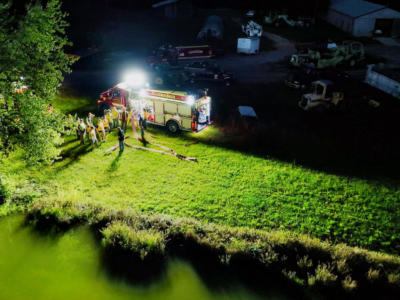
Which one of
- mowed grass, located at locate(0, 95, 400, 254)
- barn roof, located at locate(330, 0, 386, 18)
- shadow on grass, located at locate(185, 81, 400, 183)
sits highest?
barn roof, located at locate(330, 0, 386, 18)

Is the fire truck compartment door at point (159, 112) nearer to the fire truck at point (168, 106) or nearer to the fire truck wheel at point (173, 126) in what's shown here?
the fire truck at point (168, 106)

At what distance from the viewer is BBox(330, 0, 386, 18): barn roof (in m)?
41.1

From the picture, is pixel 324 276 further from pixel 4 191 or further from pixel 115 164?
pixel 4 191

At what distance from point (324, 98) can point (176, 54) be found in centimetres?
1798

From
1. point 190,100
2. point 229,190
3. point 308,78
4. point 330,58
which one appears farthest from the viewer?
point 330,58

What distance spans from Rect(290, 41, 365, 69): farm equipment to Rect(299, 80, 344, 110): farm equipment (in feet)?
32.7

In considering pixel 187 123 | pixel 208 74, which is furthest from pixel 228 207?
pixel 208 74

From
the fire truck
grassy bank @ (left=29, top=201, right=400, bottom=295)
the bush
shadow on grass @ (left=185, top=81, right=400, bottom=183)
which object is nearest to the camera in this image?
grassy bank @ (left=29, top=201, right=400, bottom=295)

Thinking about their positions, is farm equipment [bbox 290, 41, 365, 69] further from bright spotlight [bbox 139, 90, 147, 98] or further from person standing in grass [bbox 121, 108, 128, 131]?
person standing in grass [bbox 121, 108, 128, 131]

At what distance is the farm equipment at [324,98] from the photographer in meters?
20.1

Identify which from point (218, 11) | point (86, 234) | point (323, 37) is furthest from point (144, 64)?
point (218, 11)

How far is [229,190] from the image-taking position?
12.8m

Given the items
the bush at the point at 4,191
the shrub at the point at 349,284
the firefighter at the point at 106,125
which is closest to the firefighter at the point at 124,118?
the firefighter at the point at 106,125

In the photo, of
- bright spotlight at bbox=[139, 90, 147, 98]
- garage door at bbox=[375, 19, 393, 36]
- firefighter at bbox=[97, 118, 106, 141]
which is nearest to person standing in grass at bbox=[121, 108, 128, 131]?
bright spotlight at bbox=[139, 90, 147, 98]
